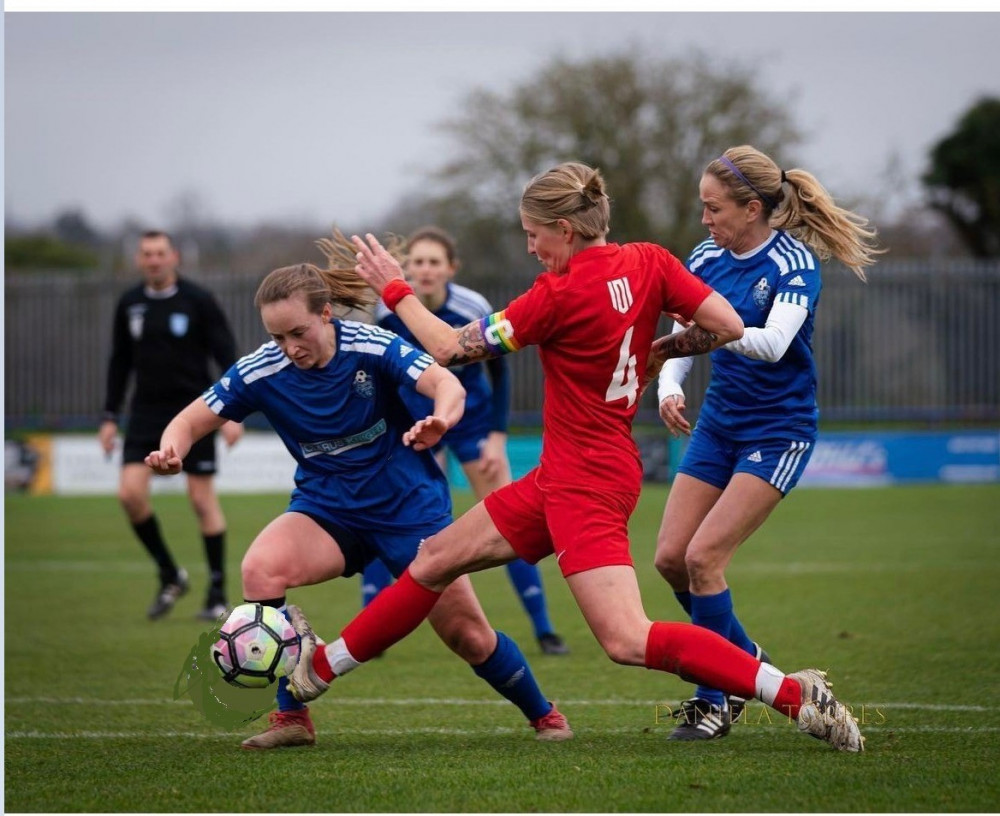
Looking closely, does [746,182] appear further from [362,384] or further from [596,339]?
[362,384]

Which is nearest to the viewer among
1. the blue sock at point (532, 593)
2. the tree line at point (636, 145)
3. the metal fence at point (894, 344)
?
the blue sock at point (532, 593)

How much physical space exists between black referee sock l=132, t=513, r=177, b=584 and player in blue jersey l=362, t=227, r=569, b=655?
6.27ft

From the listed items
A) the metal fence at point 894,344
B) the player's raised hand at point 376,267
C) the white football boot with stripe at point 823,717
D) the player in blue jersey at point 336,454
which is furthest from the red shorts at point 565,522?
the metal fence at point 894,344

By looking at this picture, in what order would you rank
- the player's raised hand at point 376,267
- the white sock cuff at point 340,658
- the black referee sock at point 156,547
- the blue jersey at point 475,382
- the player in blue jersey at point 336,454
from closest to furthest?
the player's raised hand at point 376,267 → the white sock cuff at point 340,658 → the player in blue jersey at point 336,454 → the blue jersey at point 475,382 → the black referee sock at point 156,547

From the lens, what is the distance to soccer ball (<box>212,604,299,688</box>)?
15.1 feet

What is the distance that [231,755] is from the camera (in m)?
4.74

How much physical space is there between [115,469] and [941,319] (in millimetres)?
13928

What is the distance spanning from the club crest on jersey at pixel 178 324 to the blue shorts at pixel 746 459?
4.92m

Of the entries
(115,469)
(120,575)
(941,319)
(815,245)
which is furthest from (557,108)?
(815,245)

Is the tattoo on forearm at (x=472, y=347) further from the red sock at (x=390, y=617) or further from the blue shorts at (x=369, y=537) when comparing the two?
the blue shorts at (x=369, y=537)

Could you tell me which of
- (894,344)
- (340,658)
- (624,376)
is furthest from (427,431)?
(894,344)

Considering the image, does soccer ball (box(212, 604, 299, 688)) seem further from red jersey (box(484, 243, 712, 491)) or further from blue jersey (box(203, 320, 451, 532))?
red jersey (box(484, 243, 712, 491))

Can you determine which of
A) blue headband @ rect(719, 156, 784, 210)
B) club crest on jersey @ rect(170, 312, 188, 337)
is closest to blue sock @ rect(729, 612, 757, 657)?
blue headband @ rect(719, 156, 784, 210)

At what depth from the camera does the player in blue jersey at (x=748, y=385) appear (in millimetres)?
5012
